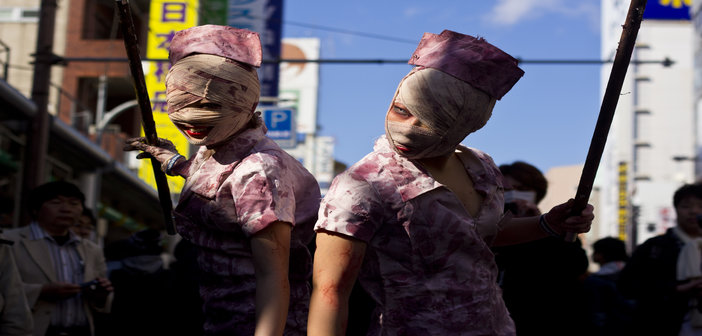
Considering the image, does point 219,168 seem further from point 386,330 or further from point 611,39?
point 611,39

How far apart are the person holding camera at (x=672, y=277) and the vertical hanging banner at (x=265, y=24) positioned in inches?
716

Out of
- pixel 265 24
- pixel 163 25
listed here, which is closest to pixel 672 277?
pixel 163 25

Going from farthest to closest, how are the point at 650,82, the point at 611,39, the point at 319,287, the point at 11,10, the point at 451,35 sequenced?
1. the point at 611,39
2. the point at 650,82
3. the point at 11,10
4. the point at 451,35
5. the point at 319,287

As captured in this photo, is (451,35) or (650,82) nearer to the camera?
(451,35)

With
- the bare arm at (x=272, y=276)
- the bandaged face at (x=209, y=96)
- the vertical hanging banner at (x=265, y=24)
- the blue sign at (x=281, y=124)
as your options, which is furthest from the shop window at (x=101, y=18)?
the bare arm at (x=272, y=276)

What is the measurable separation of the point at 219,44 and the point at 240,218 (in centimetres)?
60

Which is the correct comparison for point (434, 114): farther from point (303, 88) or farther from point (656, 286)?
point (303, 88)

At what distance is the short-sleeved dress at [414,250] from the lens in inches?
103

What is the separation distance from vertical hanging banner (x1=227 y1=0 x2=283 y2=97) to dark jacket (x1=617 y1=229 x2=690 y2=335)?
59.8ft

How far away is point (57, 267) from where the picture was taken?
6.34 meters

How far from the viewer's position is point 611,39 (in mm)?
65812

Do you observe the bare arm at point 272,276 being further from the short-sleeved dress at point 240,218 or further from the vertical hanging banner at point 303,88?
the vertical hanging banner at point 303,88

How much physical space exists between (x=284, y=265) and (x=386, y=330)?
1.27 feet

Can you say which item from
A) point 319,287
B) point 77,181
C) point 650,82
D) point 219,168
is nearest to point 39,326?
point 219,168
